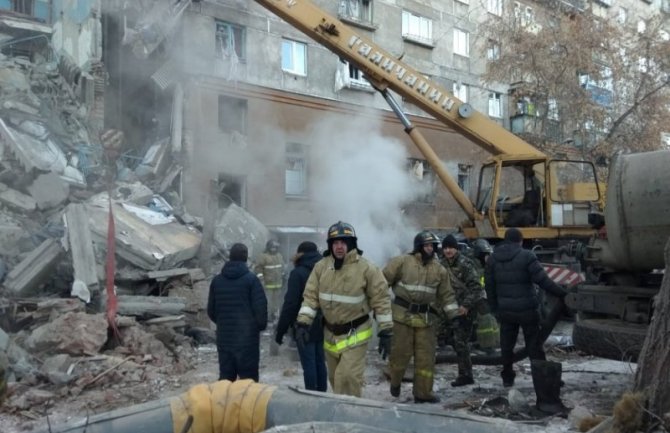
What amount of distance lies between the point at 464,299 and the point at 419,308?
1.10 metres

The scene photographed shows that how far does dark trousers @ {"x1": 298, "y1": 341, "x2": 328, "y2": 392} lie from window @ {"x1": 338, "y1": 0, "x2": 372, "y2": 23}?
16.0m

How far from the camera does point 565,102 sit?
18.3m

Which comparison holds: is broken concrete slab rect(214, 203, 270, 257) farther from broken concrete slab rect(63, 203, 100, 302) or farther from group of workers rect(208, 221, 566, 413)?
group of workers rect(208, 221, 566, 413)

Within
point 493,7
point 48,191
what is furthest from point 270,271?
point 493,7

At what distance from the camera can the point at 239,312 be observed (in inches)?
224

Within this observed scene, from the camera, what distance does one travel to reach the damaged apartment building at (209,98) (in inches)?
653

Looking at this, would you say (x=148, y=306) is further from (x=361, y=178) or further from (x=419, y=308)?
(x=361, y=178)

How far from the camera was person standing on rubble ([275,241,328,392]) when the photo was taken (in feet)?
19.1

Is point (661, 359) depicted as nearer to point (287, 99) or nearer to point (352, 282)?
point (352, 282)

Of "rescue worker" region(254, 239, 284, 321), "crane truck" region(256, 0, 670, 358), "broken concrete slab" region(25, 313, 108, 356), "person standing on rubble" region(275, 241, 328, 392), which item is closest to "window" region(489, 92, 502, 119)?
"crane truck" region(256, 0, 670, 358)

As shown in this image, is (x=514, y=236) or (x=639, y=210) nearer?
(x=639, y=210)

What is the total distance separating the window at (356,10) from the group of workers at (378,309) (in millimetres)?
14962

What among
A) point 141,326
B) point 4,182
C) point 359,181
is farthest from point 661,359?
point 359,181

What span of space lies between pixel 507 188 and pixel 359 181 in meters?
7.34
